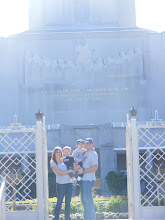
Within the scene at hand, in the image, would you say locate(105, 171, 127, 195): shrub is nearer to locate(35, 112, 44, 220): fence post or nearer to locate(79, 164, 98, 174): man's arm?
locate(79, 164, 98, 174): man's arm

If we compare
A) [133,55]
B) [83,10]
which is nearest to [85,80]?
[133,55]

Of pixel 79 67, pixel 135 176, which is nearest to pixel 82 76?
pixel 79 67

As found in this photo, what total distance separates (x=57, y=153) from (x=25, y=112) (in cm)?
1410

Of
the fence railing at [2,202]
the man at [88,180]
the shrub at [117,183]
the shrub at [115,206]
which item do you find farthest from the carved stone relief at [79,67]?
the fence railing at [2,202]

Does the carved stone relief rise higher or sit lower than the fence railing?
higher

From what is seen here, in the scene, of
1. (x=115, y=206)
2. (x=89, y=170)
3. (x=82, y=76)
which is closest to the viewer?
(x=89, y=170)

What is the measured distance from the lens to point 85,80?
21781 millimetres

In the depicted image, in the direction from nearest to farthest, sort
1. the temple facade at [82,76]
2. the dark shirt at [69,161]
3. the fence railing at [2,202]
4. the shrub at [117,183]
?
the fence railing at [2,202], the dark shirt at [69,161], the shrub at [117,183], the temple facade at [82,76]

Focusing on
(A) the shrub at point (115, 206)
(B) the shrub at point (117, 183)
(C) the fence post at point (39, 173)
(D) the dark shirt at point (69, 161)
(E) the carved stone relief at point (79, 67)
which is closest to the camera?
(C) the fence post at point (39, 173)

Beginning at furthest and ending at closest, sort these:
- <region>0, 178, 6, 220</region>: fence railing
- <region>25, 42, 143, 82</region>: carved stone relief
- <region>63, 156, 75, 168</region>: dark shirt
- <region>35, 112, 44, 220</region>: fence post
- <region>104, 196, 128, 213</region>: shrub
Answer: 1. <region>25, 42, 143, 82</region>: carved stone relief
2. <region>104, 196, 128, 213</region>: shrub
3. <region>63, 156, 75, 168</region>: dark shirt
4. <region>35, 112, 44, 220</region>: fence post
5. <region>0, 178, 6, 220</region>: fence railing

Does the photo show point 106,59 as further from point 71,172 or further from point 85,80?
point 71,172

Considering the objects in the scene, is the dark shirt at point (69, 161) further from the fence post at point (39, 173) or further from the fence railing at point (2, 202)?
the fence railing at point (2, 202)

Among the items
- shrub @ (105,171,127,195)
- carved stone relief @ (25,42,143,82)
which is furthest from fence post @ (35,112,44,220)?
carved stone relief @ (25,42,143,82)

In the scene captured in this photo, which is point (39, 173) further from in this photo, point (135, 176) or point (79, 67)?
point (79, 67)
